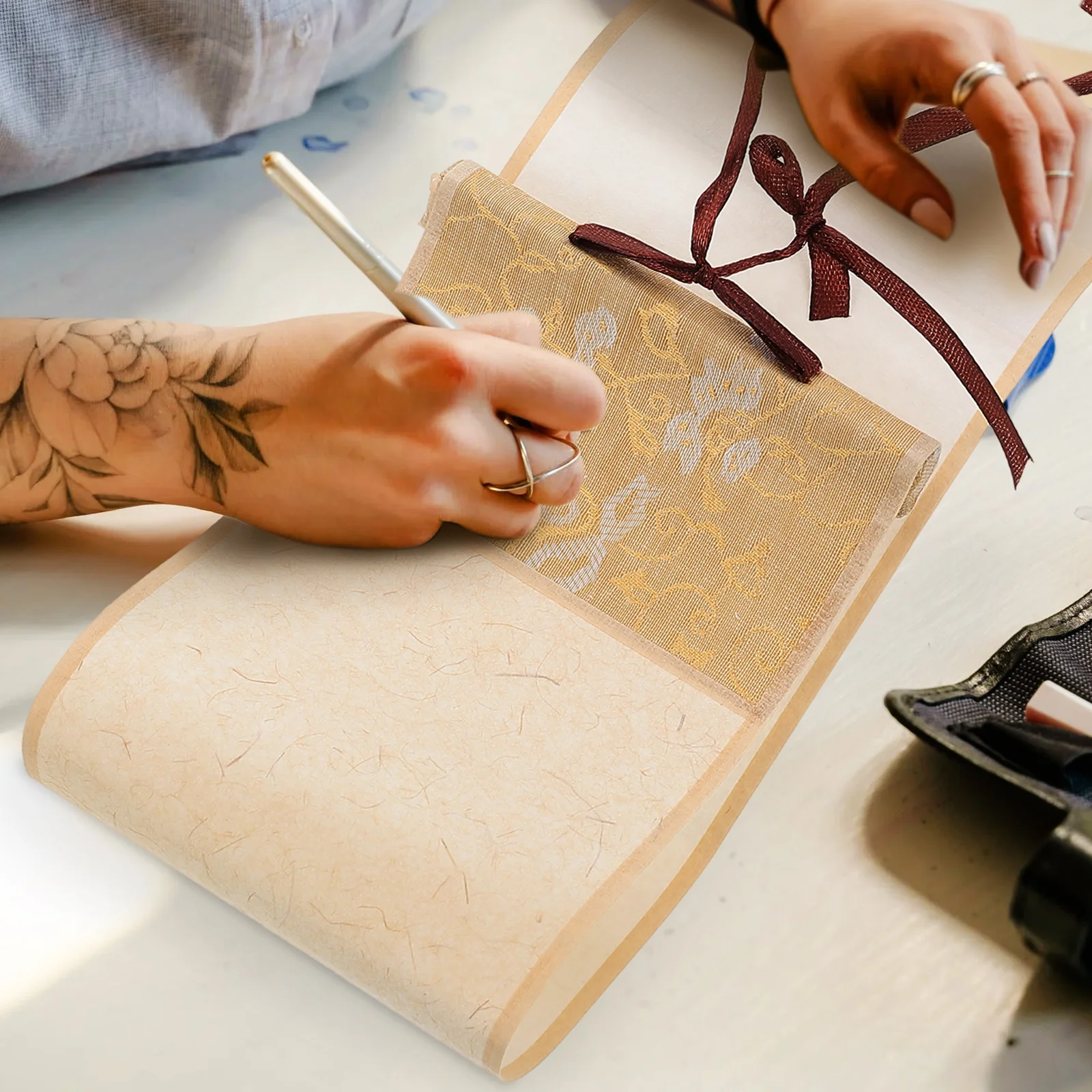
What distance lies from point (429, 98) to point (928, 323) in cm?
28

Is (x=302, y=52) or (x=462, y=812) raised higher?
(x=302, y=52)

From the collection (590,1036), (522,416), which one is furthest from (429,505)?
(590,1036)

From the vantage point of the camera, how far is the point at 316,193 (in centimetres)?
29

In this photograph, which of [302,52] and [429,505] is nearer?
[429,505]

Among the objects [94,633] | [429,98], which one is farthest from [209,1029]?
[429,98]

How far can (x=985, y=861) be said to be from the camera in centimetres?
30

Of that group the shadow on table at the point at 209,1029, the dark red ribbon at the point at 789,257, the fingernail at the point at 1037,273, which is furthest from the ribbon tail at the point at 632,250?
the shadow on table at the point at 209,1029

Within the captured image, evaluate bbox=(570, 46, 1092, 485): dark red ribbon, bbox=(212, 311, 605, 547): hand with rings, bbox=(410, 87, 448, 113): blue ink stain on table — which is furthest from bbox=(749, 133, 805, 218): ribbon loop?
bbox=(410, 87, 448, 113): blue ink stain on table

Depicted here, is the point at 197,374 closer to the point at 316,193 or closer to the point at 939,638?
the point at 316,193

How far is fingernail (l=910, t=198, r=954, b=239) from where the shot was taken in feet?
1.06

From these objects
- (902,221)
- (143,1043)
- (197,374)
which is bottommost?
(143,1043)

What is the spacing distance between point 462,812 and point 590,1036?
0.07 meters

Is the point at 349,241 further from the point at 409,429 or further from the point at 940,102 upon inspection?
the point at 940,102

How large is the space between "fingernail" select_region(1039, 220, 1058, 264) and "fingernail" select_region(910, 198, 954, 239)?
0.03 meters
